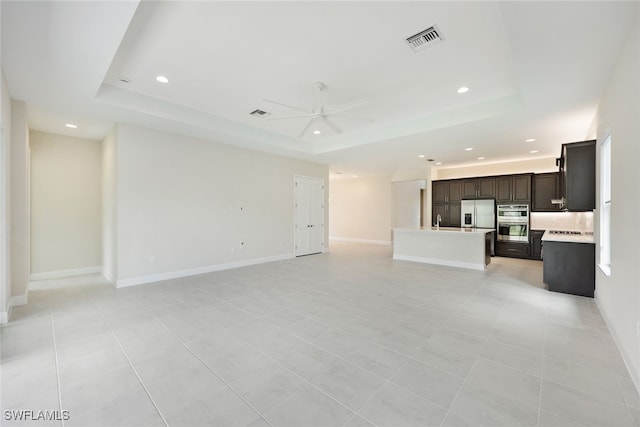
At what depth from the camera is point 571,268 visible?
4.26 meters

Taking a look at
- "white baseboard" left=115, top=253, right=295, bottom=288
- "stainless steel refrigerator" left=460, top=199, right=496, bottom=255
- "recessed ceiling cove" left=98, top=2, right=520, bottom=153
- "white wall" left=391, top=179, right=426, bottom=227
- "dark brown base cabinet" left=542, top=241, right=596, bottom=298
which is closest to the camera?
"recessed ceiling cove" left=98, top=2, right=520, bottom=153

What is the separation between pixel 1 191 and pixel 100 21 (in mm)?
2512

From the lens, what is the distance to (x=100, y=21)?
226 cm

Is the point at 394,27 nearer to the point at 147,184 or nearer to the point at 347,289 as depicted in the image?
the point at 347,289

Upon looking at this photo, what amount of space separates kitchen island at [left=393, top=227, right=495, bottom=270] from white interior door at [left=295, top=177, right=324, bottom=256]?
95.7 inches

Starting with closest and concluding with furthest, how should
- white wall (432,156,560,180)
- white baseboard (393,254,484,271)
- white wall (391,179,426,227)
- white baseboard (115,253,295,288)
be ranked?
white baseboard (115,253,295,288) → white baseboard (393,254,484,271) → white wall (432,156,560,180) → white wall (391,179,426,227)

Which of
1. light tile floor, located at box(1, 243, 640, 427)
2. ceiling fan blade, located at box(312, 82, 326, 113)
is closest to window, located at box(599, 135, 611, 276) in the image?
light tile floor, located at box(1, 243, 640, 427)

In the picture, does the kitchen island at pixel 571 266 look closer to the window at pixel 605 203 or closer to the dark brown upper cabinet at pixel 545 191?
the window at pixel 605 203

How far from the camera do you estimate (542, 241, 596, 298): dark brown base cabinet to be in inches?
162

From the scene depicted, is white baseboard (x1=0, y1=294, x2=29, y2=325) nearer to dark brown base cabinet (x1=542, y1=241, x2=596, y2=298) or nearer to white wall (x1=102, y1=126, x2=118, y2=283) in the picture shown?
white wall (x1=102, y1=126, x2=118, y2=283)

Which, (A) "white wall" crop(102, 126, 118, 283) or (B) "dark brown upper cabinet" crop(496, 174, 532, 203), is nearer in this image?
(A) "white wall" crop(102, 126, 118, 283)

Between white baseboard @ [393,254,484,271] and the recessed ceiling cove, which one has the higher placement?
the recessed ceiling cove

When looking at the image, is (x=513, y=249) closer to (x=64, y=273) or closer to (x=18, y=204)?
(x=18, y=204)

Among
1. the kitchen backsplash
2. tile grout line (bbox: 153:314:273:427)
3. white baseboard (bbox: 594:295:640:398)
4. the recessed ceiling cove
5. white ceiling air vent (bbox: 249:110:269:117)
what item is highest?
white ceiling air vent (bbox: 249:110:269:117)
